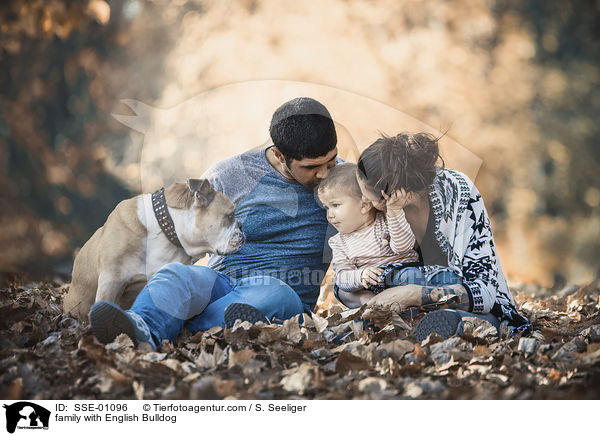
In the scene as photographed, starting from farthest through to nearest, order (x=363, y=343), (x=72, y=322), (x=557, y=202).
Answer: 1. (x=557, y=202)
2. (x=72, y=322)
3. (x=363, y=343)

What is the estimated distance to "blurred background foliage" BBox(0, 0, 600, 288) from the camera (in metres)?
3.47

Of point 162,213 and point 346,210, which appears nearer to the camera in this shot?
point 346,210

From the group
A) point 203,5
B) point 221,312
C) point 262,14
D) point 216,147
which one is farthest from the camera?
point 262,14

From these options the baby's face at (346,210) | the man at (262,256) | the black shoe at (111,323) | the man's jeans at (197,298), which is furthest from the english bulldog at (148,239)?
the black shoe at (111,323)

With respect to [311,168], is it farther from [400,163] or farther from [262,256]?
[262,256]

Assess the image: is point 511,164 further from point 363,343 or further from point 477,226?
point 363,343

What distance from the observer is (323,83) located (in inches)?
129

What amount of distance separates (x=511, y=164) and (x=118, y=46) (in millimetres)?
3142

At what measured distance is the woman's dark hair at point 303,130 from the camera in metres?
2.70

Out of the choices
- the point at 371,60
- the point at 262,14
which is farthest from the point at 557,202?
the point at 262,14

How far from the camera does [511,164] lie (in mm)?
4793

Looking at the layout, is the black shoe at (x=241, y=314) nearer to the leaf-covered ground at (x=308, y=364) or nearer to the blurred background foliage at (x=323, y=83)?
the leaf-covered ground at (x=308, y=364)

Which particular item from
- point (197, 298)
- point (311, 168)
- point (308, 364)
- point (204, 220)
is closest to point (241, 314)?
point (197, 298)

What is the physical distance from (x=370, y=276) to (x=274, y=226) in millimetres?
650
